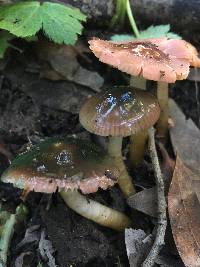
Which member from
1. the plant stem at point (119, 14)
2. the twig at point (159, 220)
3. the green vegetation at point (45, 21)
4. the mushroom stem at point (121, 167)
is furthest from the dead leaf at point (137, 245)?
the plant stem at point (119, 14)

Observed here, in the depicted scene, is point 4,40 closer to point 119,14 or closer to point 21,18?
point 21,18

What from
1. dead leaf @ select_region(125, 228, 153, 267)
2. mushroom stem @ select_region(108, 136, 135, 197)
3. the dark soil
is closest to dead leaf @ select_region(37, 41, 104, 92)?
the dark soil

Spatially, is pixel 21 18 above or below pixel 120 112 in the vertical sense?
above

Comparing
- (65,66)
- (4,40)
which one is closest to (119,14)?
(65,66)

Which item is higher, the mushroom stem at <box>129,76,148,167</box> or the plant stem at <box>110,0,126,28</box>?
the plant stem at <box>110,0,126,28</box>

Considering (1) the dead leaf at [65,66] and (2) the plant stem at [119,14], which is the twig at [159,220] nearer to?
(1) the dead leaf at [65,66]

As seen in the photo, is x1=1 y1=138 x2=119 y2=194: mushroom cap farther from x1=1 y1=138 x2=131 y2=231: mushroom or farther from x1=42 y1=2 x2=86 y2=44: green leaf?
x1=42 y1=2 x2=86 y2=44: green leaf
